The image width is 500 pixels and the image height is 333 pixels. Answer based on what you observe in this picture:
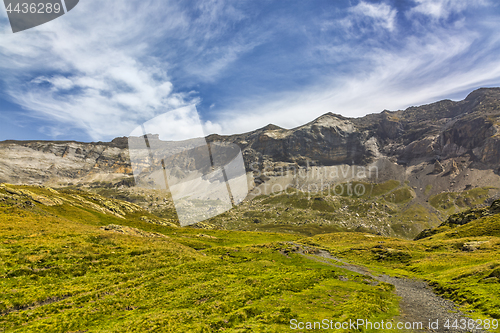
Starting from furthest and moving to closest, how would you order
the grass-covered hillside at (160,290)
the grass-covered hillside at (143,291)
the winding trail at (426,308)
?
the winding trail at (426,308) → the grass-covered hillside at (160,290) → the grass-covered hillside at (143,291)

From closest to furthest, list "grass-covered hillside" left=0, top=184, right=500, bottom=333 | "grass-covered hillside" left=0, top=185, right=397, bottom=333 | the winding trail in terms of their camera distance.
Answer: "grass-covered hillside" left=0, top=185, right=397, bottom=333, "grass-covered hillside" left=0, top=184, right=500, bottom=333, the winding trail

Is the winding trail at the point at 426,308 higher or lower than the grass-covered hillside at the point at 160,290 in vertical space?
lower

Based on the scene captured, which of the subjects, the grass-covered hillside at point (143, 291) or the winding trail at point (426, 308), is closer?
the grass-covered hillside at point (143, 291)

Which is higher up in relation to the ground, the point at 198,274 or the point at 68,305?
the point at 68,305

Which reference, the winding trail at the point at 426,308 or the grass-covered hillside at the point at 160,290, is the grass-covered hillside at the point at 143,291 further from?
the winding trail at the point at 426,308

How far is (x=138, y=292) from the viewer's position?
84.7 feet

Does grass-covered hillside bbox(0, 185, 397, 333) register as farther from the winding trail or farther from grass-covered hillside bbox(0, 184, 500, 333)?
the winding trail

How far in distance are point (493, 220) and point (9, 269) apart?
481 ft

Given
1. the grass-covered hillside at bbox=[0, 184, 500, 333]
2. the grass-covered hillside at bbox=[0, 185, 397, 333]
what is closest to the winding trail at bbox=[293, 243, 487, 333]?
the grass-covered hillside at bbox=[0, 184, 500, 333]

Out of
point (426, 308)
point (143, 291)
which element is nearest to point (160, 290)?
point (143, 291)

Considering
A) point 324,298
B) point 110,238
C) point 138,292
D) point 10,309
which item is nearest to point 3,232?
point 110,238

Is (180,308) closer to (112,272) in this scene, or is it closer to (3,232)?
(112,272)

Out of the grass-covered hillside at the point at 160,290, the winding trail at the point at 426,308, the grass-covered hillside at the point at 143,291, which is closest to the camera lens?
the grass-covered hillside at the point at 143,291

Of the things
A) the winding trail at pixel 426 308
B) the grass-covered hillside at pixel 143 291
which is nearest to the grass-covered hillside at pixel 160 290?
the grass-covered hillside at pixel 143 291
